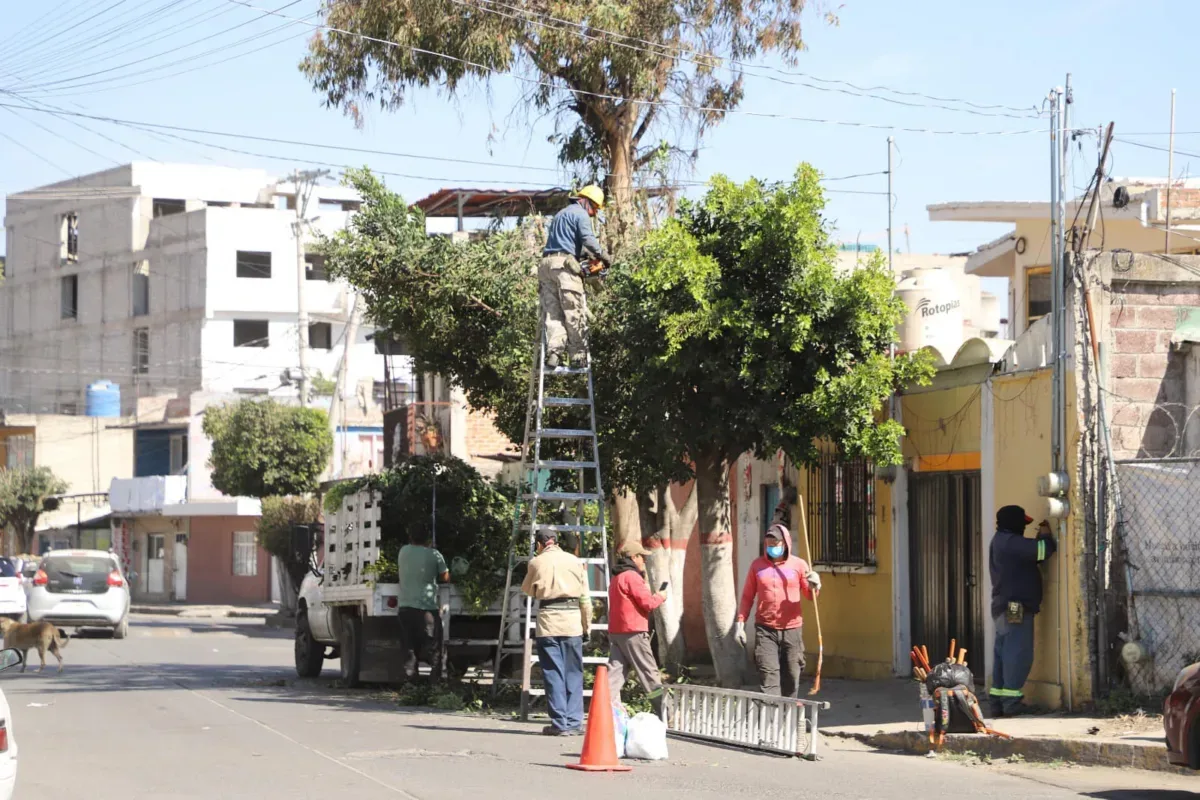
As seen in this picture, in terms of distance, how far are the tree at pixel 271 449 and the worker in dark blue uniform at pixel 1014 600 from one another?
36.5 meters

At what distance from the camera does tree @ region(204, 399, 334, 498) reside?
158 feet

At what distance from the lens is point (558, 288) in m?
15.8

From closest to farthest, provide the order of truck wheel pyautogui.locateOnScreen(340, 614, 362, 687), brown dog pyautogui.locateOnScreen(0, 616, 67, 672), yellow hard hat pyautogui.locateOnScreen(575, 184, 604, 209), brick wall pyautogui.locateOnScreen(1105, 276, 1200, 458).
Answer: brick wall pyautogui.locateOnScreen(1105, 276, 1200, 458)
yellow hard hat pyautogui.locateOnScreen(575, 184, 604, 209)
truck wheel pyautogui.locateOnScreen(340, 614, 362, 687)
brown dog pyautogui.locateOnScreen(0, 616, 67, 672)

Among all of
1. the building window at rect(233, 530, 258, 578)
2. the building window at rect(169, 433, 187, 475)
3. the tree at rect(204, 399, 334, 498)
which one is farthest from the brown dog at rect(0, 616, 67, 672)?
the building window at rect(169, 433, 187, 475)

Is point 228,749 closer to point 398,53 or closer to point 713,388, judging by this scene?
point 713,388

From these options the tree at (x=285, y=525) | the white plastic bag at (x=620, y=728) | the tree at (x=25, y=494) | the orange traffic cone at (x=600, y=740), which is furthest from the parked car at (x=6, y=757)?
the tree at (x=25, y=494)

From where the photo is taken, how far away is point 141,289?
76.6 metres

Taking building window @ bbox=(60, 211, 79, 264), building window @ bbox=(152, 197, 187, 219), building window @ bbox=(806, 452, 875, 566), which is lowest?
building window @ bbox=(806, 452, 875, 566)

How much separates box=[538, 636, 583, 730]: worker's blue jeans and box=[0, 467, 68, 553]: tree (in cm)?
5047

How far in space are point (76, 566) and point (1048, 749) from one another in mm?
21400

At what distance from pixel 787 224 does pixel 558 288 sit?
2508 millimetres

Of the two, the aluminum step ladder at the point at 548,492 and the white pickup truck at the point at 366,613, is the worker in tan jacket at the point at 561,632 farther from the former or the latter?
the white pickup truck at the point at 366,613

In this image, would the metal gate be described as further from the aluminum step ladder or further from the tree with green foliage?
the aluminum step ladder

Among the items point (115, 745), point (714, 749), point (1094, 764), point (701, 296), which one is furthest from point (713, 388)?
point (115, 745)
